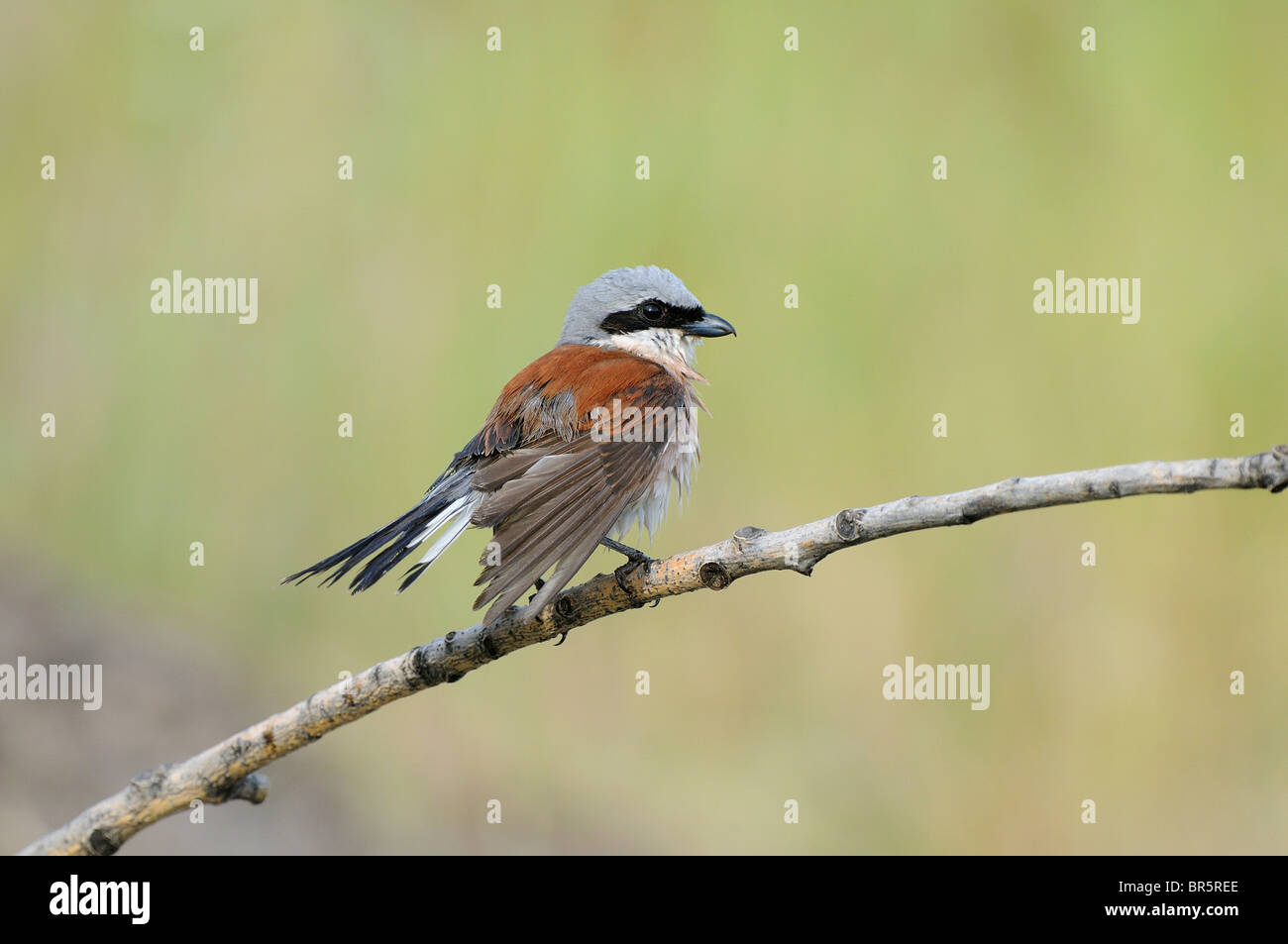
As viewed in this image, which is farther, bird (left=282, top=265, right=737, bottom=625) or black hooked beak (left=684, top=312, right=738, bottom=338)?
black hooked beak (left=684, top=312, right=738, bottom=338)

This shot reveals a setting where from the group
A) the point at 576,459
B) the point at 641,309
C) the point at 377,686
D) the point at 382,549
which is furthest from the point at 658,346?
the point at 377,686

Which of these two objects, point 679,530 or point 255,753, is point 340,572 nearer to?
point 255,753

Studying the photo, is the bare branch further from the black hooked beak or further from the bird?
the black hooked beak

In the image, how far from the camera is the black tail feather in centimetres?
280

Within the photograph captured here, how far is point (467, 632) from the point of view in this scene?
2.53 metres

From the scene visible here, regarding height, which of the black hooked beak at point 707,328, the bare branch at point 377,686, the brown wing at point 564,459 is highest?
the black hooked beak at point 707,328

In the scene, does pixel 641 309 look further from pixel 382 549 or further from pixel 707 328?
pixel 382 549

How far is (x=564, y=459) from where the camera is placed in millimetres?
A: 3100

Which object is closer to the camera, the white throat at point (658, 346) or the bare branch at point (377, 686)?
the bare branch at point (377, 686)

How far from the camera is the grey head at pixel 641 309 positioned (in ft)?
12.6

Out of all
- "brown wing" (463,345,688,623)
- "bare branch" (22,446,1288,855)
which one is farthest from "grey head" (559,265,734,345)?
"bare branch" (22,446,1288,855)

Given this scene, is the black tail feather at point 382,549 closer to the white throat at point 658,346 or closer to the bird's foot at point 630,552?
the bird's foot at point 630,552

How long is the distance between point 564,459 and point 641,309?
0.95 m

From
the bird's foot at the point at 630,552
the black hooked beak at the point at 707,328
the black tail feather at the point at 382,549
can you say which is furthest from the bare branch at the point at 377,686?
the black hooked beak at the point at 707,328
